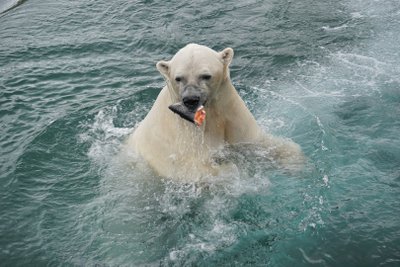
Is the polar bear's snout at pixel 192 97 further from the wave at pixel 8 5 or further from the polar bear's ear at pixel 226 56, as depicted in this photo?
the wave at pixel 8 5

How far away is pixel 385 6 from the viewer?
531 inches

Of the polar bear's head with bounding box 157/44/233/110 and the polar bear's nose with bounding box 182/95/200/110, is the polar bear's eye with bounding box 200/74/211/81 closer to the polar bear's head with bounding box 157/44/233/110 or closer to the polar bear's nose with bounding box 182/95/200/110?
the polar bear's head with bounding box 157/44/233/110

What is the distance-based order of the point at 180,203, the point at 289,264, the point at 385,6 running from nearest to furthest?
the point at 289,264, the point at 180,203, the point at 385,6

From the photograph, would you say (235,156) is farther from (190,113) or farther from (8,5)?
(8,5)

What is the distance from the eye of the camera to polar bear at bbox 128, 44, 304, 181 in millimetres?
6211

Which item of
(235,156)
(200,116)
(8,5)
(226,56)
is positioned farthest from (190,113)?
(8,5)

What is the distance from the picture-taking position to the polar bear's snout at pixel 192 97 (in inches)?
237

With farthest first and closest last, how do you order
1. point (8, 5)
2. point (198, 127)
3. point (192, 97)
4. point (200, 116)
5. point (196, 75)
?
point (8, 5)
point (198, 127)
point (200, 116)
point (196, 75)
point (192, 97)

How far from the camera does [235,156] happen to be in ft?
23.7

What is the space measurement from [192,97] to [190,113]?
272 millimetres

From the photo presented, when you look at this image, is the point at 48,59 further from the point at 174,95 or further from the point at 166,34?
the point at 174,95

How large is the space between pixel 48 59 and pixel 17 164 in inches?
171

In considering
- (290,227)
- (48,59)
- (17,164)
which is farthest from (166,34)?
(290,227)

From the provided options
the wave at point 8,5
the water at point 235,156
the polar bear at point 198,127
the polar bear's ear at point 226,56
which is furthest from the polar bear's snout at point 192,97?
the wave at point 8,5
